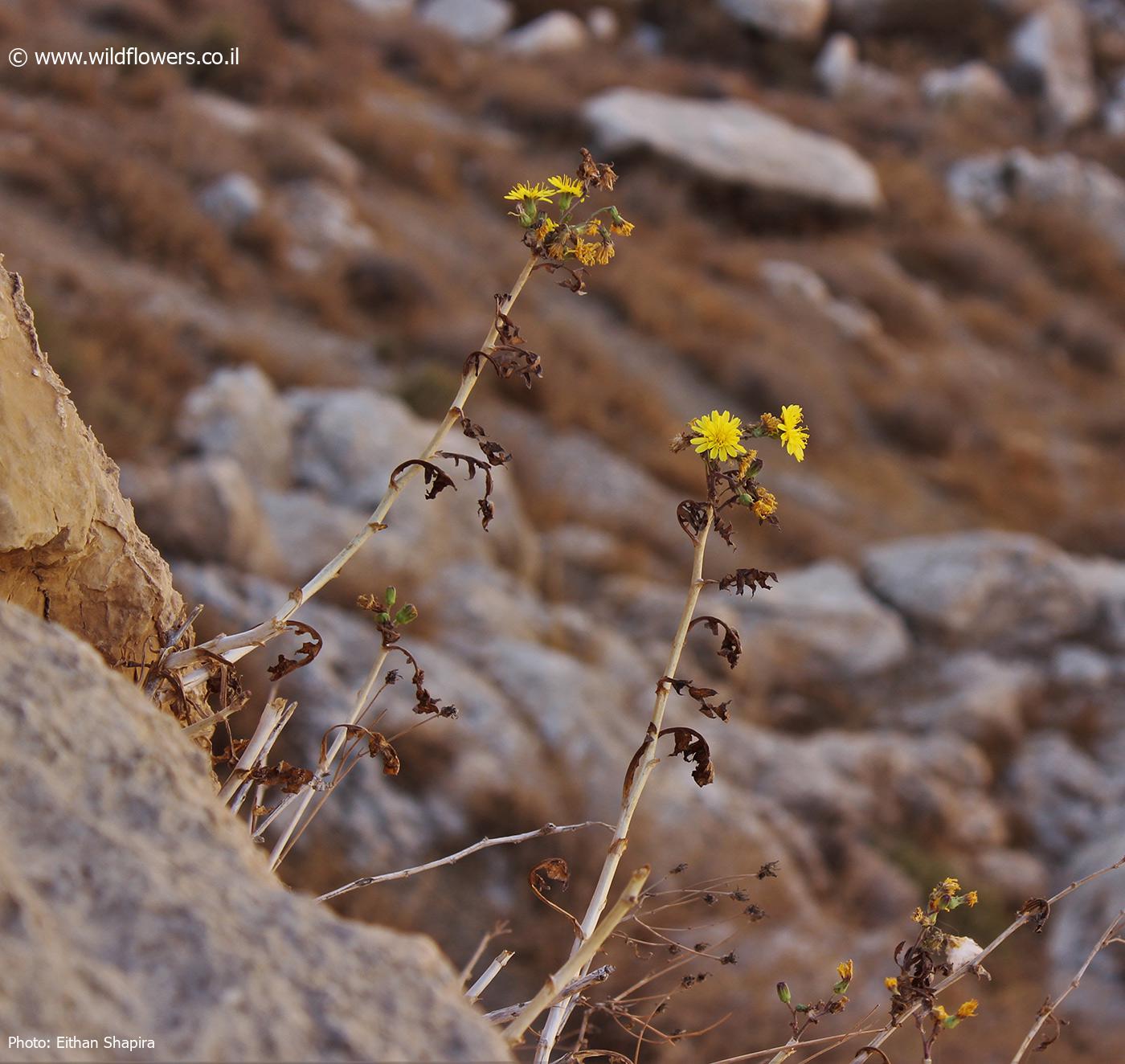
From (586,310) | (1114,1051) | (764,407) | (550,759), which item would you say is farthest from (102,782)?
(586,310)

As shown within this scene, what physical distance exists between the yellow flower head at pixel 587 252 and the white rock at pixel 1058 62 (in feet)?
79.2

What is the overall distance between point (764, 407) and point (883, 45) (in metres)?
15.4

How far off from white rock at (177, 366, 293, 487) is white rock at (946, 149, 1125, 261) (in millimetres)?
A: 15355

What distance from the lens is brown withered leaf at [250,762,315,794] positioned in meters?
1.27

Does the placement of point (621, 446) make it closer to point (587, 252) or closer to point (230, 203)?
point (230, 203)

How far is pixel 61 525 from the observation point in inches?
55.4

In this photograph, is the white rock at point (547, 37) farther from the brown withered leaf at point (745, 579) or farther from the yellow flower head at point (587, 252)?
the brown withered leaf at point (745, 579)

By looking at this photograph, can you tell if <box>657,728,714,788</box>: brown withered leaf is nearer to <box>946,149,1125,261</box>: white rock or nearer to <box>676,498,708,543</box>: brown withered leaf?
<box>676,498,708,543</box>: brown withered leaf

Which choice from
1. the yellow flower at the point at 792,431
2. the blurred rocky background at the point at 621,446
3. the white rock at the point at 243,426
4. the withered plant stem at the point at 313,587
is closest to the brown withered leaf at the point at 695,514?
the yellow flower at the point at 792,431

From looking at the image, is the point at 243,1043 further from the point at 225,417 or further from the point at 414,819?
the point at 225,417

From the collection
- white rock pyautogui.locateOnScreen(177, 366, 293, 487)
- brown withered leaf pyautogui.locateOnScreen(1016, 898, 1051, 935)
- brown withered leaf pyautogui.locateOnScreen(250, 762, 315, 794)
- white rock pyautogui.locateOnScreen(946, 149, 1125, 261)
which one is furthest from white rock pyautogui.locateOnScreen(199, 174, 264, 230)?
white rock pyautogui.locateOnScreen(946, 149, 1125, 261)

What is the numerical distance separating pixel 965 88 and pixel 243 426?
2005 cm

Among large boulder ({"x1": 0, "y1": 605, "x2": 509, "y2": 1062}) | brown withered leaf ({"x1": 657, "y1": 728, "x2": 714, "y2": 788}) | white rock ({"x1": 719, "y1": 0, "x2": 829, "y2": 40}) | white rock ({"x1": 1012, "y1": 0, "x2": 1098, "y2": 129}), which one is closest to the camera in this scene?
large boulder ({"x1": 0, "y1": 605, "x2": 509, "y2": 1062})

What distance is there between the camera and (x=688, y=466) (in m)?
9.55
